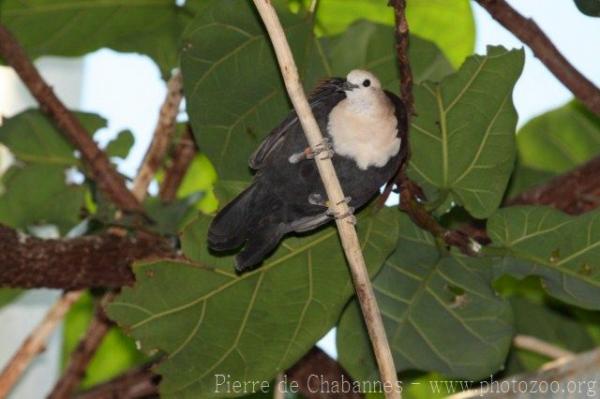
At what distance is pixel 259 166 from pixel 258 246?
18 centimetres

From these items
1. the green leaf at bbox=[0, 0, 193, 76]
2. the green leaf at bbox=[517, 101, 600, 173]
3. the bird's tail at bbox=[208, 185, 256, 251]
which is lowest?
the bird's tail at bbox=[208, 185, 256, 251]

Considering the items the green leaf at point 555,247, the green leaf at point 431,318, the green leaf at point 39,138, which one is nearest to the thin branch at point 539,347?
the green leaf at point 431,318

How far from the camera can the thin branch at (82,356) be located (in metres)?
2.51

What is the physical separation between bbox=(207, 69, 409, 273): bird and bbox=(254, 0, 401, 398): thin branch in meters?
0.28

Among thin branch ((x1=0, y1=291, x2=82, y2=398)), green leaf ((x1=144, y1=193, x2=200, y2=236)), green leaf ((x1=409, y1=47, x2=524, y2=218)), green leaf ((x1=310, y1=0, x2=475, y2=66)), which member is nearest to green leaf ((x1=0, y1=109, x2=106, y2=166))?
green leaf ((x1=144, y1=193, x2=200, y2=236))

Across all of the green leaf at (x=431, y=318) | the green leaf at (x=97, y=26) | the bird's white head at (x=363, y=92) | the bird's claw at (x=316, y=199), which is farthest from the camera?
the green leaf at (x=97, y=26)

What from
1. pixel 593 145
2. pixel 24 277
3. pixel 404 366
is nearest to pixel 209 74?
pixel 24 277

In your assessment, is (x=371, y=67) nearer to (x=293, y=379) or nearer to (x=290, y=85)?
(x=293, y=379)

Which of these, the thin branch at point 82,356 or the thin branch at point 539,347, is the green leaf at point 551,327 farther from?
the thin branch at point 82,356

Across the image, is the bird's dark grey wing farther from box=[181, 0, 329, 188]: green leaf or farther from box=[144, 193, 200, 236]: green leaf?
box=[144, 193, 200, 236]: green leaf

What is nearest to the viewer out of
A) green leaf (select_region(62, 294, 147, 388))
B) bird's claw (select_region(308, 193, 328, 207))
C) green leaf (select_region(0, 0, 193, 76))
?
bird's claw (select_region(308, 193, 328, 207))

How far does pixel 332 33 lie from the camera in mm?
2699

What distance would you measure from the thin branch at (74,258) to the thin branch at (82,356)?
223mm

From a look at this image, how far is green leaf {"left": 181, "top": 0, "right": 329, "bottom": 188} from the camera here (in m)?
2.17
